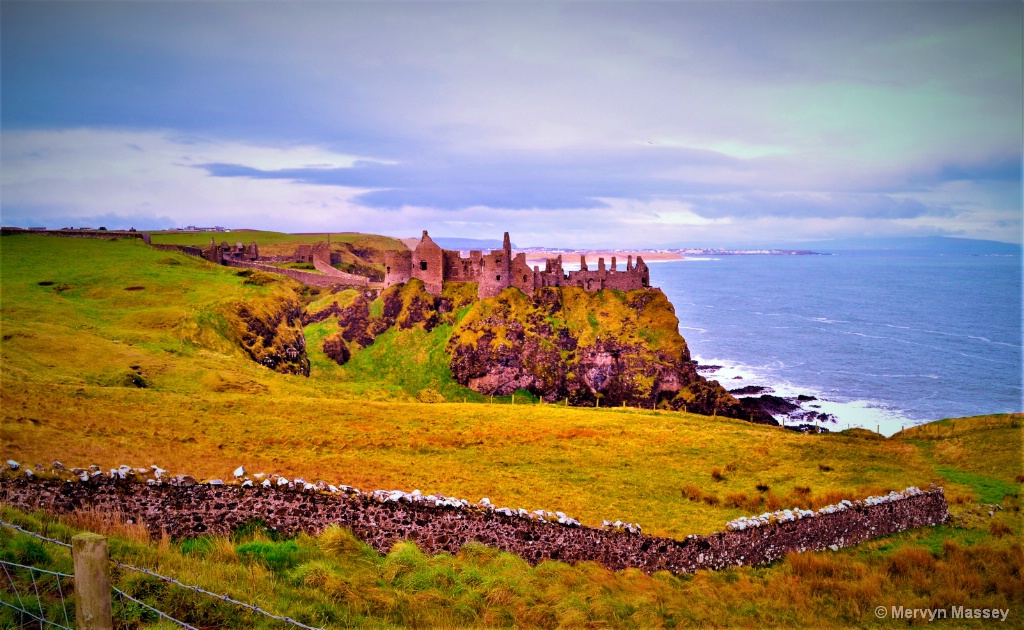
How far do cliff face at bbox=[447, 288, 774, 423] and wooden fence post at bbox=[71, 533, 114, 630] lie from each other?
189 feet

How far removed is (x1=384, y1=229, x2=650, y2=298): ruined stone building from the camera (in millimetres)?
71500

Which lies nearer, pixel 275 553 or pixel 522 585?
pixel 275 553

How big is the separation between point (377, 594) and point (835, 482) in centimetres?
2096

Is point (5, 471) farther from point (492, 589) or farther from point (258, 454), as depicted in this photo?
point (492, 589)

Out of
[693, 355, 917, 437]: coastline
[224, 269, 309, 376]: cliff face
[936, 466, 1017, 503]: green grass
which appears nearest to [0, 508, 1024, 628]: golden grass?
[936, 466, 1017, 503]: green grass

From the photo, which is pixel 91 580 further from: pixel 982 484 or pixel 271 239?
pixel 271 239

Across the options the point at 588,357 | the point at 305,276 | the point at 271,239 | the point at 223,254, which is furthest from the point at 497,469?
the point at 271,239

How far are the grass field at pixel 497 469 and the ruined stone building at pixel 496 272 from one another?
3187 centimetres

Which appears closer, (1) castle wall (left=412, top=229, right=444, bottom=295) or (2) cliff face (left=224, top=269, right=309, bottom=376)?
(2) cliff face (left=224, top=269, right=309, bottom=376)

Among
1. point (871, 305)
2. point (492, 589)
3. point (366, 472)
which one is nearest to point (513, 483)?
point (366, 472)

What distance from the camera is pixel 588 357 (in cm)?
6581

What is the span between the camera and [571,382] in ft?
213

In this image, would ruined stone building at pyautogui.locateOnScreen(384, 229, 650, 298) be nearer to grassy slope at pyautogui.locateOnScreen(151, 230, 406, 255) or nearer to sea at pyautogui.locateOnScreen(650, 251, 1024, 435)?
sea at pyautogui.locateOnScreen(650, 251, 1024, 435)

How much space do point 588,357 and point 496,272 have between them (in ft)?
49.8
